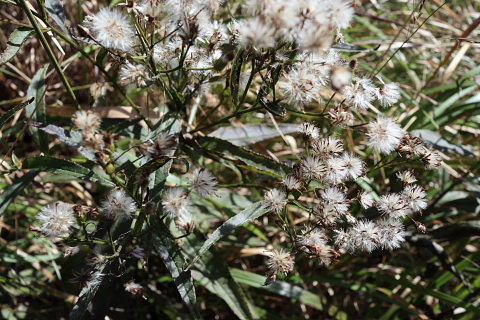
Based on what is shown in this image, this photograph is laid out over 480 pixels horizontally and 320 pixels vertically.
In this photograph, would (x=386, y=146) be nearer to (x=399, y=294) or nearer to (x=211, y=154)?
(x=211, y=154)

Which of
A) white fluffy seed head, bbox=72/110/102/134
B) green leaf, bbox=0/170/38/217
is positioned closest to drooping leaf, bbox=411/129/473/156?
white fluffy seed head, bbox=72/110/102/134

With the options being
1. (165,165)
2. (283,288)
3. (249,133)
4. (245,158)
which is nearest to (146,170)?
(165,165)

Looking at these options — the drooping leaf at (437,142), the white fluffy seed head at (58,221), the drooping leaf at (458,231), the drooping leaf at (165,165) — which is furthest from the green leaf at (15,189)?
the drooping leaf at (458,231)

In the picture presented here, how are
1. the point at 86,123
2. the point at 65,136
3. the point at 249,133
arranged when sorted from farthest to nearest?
1. the point at 249,133
2. the point at 65,136
3. the point at 86,123

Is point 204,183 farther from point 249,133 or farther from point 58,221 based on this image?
point 249,133

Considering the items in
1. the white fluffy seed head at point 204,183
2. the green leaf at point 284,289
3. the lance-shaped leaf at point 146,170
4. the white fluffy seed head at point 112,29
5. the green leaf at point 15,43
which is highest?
the green leaf at point 15,43

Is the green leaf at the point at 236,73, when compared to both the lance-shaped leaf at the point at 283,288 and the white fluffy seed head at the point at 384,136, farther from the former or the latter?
the lance-shaped leaf at the point at 283,288

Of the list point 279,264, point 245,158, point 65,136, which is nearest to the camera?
point 279,264
